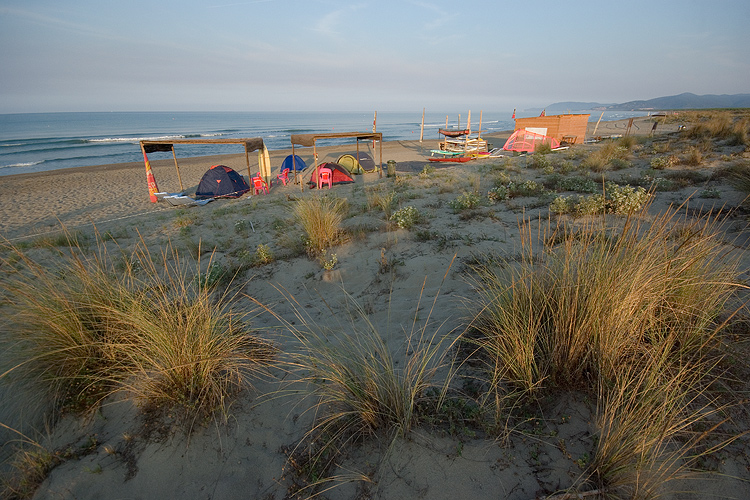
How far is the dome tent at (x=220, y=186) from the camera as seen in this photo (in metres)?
12.4

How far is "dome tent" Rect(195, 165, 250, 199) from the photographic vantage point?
12.4 meters

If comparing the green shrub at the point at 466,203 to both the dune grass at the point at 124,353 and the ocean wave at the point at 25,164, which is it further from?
the ocean wave at the point at 25,164

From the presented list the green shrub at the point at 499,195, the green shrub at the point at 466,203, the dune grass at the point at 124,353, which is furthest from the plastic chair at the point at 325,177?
the dune grass at the point at 124,353

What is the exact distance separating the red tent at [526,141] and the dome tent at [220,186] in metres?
15.9

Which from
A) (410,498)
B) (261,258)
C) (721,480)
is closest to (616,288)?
(721,480)

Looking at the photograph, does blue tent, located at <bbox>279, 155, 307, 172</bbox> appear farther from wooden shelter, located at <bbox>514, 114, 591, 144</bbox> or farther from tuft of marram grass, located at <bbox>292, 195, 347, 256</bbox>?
wooden shelter, located at <bbox>514, 114, 591, 144</bbox>

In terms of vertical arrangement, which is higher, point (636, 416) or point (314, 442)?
point (636, 416)

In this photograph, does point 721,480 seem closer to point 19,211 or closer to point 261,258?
point 261,258

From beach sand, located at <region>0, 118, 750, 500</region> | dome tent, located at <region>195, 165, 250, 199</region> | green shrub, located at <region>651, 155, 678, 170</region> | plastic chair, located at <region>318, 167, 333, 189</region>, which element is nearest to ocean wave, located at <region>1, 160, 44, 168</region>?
dome tent, located at <region>195, 165, 250, 199</region>

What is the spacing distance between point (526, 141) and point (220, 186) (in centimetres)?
1695

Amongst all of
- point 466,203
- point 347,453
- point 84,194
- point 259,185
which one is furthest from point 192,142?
point 347,453

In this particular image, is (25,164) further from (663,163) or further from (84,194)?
(663,163)

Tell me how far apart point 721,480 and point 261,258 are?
4.99 metres

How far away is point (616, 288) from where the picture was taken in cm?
217
